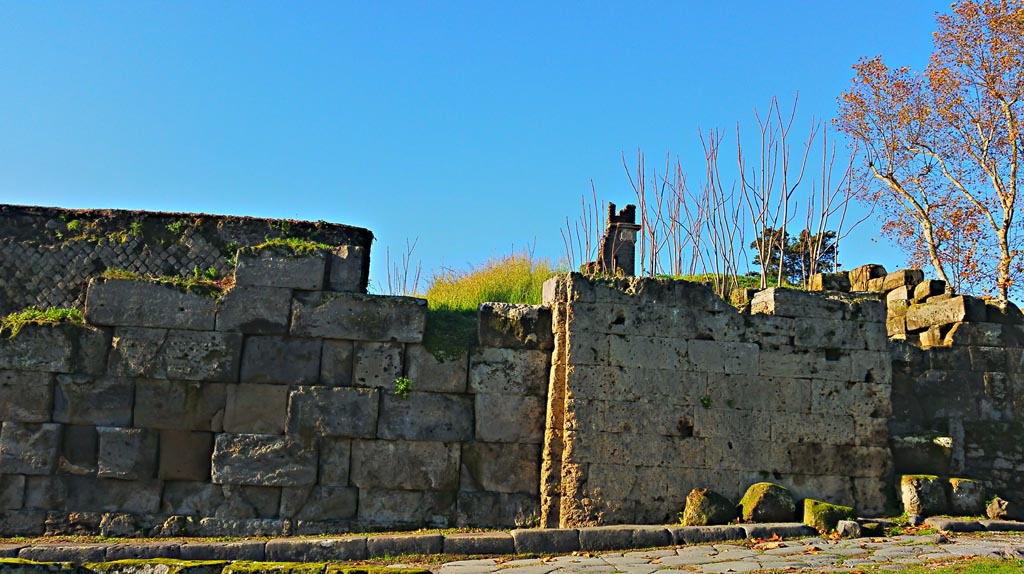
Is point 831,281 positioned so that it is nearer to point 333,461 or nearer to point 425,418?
point 425,418

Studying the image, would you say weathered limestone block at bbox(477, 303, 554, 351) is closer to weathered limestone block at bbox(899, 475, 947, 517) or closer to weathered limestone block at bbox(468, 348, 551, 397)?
weathered limestone block at bbox(468, 348, 551, 397)

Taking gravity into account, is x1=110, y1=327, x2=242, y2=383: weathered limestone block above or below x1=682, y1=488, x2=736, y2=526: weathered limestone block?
above

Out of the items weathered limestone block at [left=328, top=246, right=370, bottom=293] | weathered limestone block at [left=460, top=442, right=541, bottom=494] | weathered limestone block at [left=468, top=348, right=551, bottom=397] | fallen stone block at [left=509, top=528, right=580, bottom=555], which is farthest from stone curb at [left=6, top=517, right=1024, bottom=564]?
weathered limestone block at [left=328, top=246, right=370, bottom=293]

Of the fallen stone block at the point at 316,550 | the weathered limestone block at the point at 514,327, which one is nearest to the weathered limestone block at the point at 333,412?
the fallen stone block at the point at 316,550

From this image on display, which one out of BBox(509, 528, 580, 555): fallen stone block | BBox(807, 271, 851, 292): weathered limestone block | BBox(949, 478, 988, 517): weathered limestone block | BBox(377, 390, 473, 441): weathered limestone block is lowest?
BBox(509, 528, 580, 555): fallen stone block

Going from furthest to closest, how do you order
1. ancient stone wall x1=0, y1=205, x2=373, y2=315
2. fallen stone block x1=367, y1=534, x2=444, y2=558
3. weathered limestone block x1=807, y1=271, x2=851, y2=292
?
weathered limestone block x1=807, y1=271, x2=851, y2=292 → ancient stone wall x1=0, y1=205, x2=373, y2=315 → fallen stone block x1=367, y1=534, x2=444, y2=558

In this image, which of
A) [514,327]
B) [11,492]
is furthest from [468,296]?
[11,492]

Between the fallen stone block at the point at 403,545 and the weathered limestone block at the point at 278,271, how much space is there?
2865mm

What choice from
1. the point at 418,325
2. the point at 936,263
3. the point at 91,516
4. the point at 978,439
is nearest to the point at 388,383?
the point at 418,325

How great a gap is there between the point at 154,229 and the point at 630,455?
6.71m

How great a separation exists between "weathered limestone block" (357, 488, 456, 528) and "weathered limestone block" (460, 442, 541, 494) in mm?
304

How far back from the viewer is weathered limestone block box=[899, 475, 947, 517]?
994 centimetres

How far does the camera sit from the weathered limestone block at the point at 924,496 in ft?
→ 32.6

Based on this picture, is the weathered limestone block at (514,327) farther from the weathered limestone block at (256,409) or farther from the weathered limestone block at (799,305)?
the weathered limestone block at (799,305)
